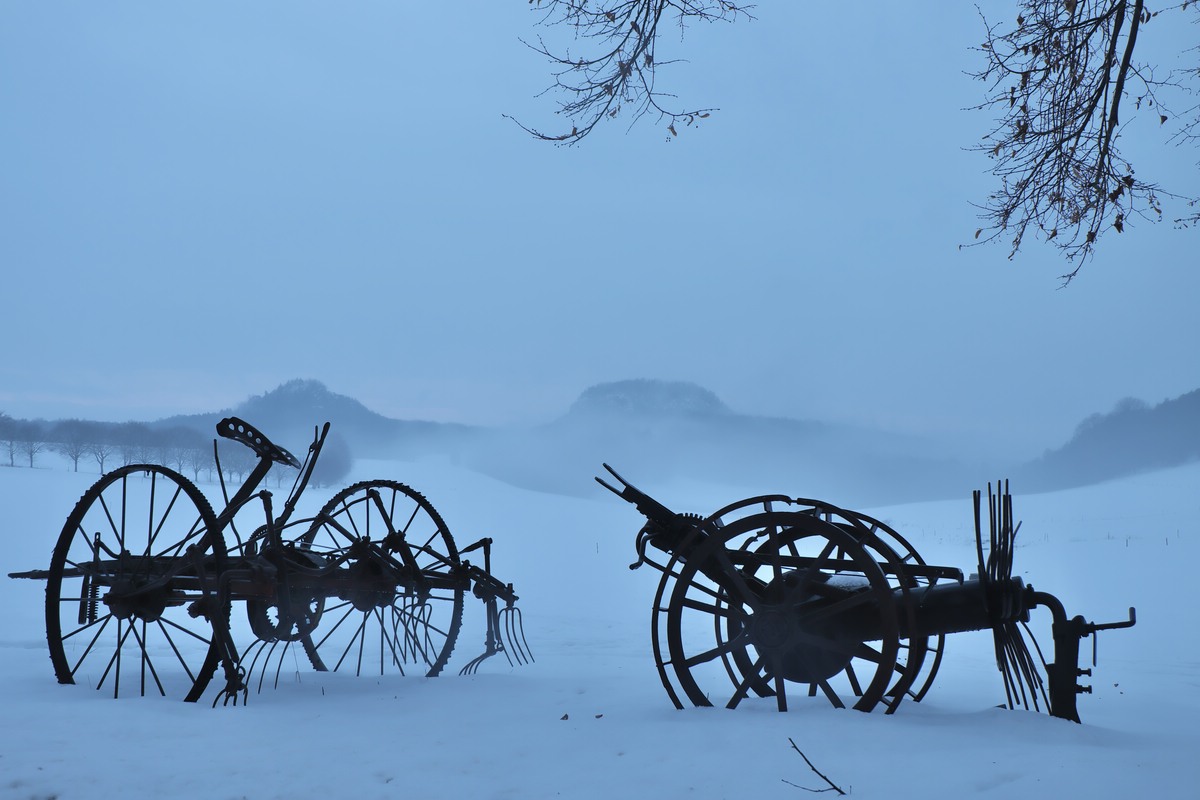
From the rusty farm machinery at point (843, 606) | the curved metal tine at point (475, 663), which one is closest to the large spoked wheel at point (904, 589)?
the rusty farm machinery at point (843, 606)

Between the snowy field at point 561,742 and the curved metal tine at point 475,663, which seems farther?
the curved metal tine at point 475,663

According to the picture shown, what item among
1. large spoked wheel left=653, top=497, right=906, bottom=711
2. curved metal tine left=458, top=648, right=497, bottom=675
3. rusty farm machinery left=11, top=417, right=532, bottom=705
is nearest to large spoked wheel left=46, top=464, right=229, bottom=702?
rusty farm machinery left=11, top=417, right=532, bottom=705

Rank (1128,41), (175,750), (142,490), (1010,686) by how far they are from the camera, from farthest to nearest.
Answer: (142,490) < (1128,41) < (1010,686) < (175,750)

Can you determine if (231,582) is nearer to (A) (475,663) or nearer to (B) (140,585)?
(B) (140,585)

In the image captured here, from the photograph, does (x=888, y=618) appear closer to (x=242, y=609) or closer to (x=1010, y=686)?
(x=1010, y=686)

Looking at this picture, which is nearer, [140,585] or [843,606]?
[843,606]

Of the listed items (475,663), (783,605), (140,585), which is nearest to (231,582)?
(140,585)

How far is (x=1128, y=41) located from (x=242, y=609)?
13971 millimetres

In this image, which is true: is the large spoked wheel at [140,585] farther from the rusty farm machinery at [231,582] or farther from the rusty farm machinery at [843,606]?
the rusty farm machinery at [843,606]

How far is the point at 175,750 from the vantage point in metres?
5.30

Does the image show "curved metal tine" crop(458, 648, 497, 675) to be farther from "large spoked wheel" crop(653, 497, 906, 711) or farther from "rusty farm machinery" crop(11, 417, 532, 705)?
"large spoked wheel" crop(653, 497, 906, 711)

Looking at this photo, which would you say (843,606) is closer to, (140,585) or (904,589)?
(904,589)

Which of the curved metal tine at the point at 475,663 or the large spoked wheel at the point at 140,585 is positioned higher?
the large spoked wheel at the point at 140,585

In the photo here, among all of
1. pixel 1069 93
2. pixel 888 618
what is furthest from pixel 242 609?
pixel 1069 93
